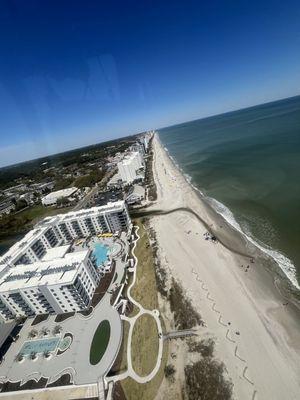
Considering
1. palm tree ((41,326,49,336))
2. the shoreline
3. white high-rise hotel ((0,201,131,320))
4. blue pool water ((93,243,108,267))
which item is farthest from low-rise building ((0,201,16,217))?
the shoreline

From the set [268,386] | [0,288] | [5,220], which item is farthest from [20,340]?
[5,220]

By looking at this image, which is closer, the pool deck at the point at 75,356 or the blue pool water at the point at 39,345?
the pool deck at the point at 75,356

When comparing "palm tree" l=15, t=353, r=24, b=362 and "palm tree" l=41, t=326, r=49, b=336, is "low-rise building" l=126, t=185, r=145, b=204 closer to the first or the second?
"palm tree" l=41, t=326, r=49, b=336

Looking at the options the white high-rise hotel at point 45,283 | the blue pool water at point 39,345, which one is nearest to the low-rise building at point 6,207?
the white high-rise hotel at point 45,283

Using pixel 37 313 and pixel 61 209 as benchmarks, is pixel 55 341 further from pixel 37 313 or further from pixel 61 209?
pixel 61 209

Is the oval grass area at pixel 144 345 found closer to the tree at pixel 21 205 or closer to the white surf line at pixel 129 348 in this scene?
the white surf line at pixel 129 348

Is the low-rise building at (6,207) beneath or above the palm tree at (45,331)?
beneath

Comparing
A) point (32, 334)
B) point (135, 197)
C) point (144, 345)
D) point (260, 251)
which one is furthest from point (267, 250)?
point (135, 197)
